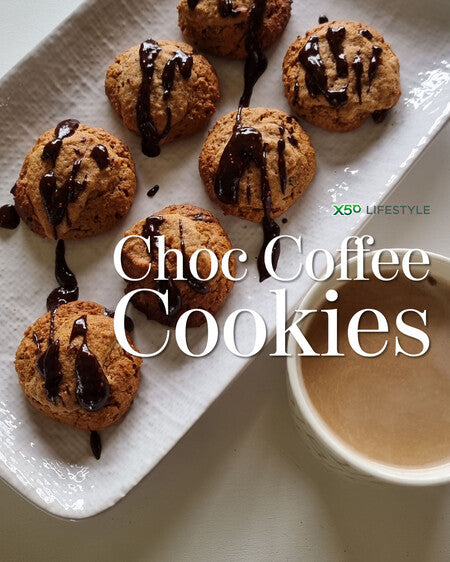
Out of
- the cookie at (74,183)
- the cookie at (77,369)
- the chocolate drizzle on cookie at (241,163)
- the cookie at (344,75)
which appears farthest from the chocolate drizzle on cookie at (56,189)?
the cookie at (344,75)

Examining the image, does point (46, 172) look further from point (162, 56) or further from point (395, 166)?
point (395, 166)

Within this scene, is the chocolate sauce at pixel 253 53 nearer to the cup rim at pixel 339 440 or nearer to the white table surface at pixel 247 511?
the cup rim at pixel 339 440

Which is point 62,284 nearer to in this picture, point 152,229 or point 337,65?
point 152,229

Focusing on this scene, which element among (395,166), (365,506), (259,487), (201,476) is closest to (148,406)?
(201,476)

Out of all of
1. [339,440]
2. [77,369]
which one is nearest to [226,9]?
[77,369]

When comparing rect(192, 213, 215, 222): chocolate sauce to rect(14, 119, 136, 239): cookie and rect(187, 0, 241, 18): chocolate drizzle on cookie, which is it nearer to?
rect(14, 119, 136, 239): cookie

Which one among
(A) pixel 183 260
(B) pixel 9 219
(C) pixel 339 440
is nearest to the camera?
(C) pixel 339 440
